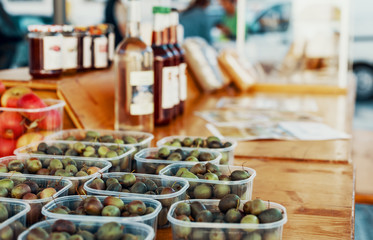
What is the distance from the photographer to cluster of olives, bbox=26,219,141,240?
0.75m

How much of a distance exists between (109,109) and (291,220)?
3.86ft

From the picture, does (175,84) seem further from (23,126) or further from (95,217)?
(95,217)

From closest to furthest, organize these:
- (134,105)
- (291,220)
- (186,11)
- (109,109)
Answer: (291,220) < (134,105) < (109,109) < (186,11)

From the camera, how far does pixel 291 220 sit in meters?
1.06

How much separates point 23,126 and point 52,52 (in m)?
0.50

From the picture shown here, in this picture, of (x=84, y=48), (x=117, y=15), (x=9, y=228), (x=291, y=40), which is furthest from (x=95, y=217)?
(x=117, y=15)

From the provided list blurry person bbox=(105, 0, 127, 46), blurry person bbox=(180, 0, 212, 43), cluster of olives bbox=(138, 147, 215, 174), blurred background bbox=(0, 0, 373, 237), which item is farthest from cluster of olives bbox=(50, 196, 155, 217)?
blurry person bbox=(180, 0, 212, 43)

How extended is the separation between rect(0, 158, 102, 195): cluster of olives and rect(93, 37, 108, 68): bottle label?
3.78ft

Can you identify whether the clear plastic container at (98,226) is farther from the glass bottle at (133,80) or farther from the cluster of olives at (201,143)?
the glass bottle at (133,80)

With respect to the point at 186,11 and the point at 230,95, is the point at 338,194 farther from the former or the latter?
the point at 186,11

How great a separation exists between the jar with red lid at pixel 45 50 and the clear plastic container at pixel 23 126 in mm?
414

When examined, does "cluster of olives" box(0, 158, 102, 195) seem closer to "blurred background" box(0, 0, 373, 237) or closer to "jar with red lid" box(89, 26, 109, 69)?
"blurred background" box(0, 0, 373, 237)

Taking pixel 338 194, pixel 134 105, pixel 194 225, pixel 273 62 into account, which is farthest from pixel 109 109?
pixel 273 62

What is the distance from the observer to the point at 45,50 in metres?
1.83
